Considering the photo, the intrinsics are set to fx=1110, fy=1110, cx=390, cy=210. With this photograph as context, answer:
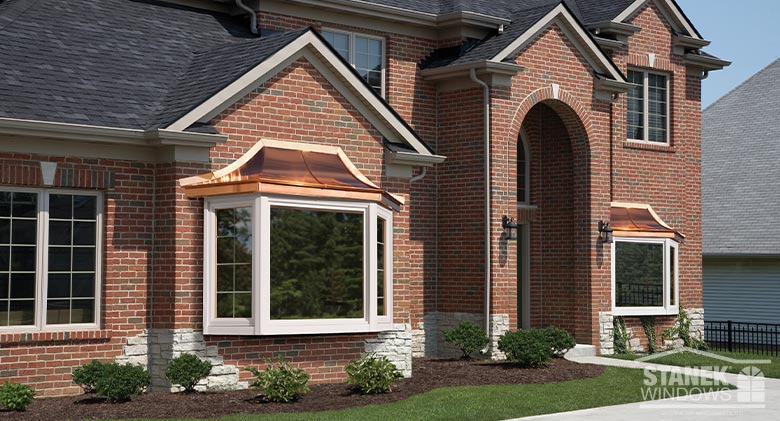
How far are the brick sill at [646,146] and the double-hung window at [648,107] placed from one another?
15cm

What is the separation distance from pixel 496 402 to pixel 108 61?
27.3 ft

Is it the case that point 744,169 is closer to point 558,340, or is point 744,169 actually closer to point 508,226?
point 508,226

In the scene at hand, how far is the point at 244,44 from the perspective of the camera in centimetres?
1905

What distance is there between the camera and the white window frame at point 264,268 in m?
16.7

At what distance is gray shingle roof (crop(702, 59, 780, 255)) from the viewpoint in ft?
109

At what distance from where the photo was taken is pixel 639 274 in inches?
1023

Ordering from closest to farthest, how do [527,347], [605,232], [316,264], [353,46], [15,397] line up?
[15,397] < [316,264] < [527,347] < [353,46] < [605,232]

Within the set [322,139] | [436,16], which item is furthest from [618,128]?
[322,139]

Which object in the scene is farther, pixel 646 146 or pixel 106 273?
pixel 646 146

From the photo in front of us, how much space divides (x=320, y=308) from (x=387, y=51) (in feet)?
25.2

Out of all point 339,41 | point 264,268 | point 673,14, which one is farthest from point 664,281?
point 264,268

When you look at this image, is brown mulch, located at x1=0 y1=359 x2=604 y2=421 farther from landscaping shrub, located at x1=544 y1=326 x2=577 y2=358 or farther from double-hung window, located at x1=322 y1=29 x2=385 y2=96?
double-hung window, located at x1=322 y1=29 x2=385 y2=96

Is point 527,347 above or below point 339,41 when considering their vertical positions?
below

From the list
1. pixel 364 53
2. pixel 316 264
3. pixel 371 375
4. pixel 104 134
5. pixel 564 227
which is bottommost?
pixel 371 375
